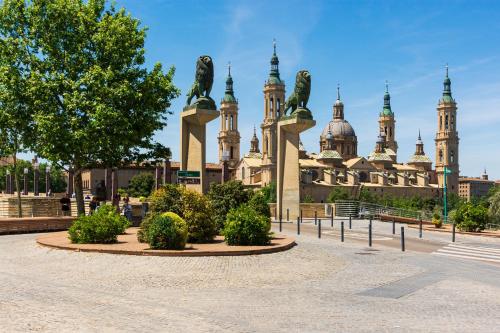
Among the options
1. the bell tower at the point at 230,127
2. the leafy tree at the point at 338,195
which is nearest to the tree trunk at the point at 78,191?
the leafy tree at the point at 338,195

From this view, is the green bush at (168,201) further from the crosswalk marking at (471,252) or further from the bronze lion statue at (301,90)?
the bronze lion statue at (301,90)

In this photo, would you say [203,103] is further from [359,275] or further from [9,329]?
[9,329]

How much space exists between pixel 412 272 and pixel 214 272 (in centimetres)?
528

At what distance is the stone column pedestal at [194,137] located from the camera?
Answer: 104ft

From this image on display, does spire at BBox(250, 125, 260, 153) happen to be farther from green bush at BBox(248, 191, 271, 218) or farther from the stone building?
green bush at BBox(248, 191, 271, 218)

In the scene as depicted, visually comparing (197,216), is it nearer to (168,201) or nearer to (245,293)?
(168,201)

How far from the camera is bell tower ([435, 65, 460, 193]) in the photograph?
6457 inches

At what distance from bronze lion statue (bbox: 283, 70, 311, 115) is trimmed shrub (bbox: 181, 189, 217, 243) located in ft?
60.2

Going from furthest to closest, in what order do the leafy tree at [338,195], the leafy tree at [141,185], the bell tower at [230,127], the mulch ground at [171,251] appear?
the bell tower at [230,127] < the leafy tree at [338,195] < the leafy tree at [141,185] < the mulch ground at [171,251]

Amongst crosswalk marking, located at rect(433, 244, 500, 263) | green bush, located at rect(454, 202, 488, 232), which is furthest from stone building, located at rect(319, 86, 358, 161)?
crosswalk marking, located at rect(433, 244, 500, 263)

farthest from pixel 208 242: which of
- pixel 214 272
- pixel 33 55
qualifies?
pixel 33 55

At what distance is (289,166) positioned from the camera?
121 ft

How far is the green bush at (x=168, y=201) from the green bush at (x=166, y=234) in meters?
1.80

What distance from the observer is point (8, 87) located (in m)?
26.5
